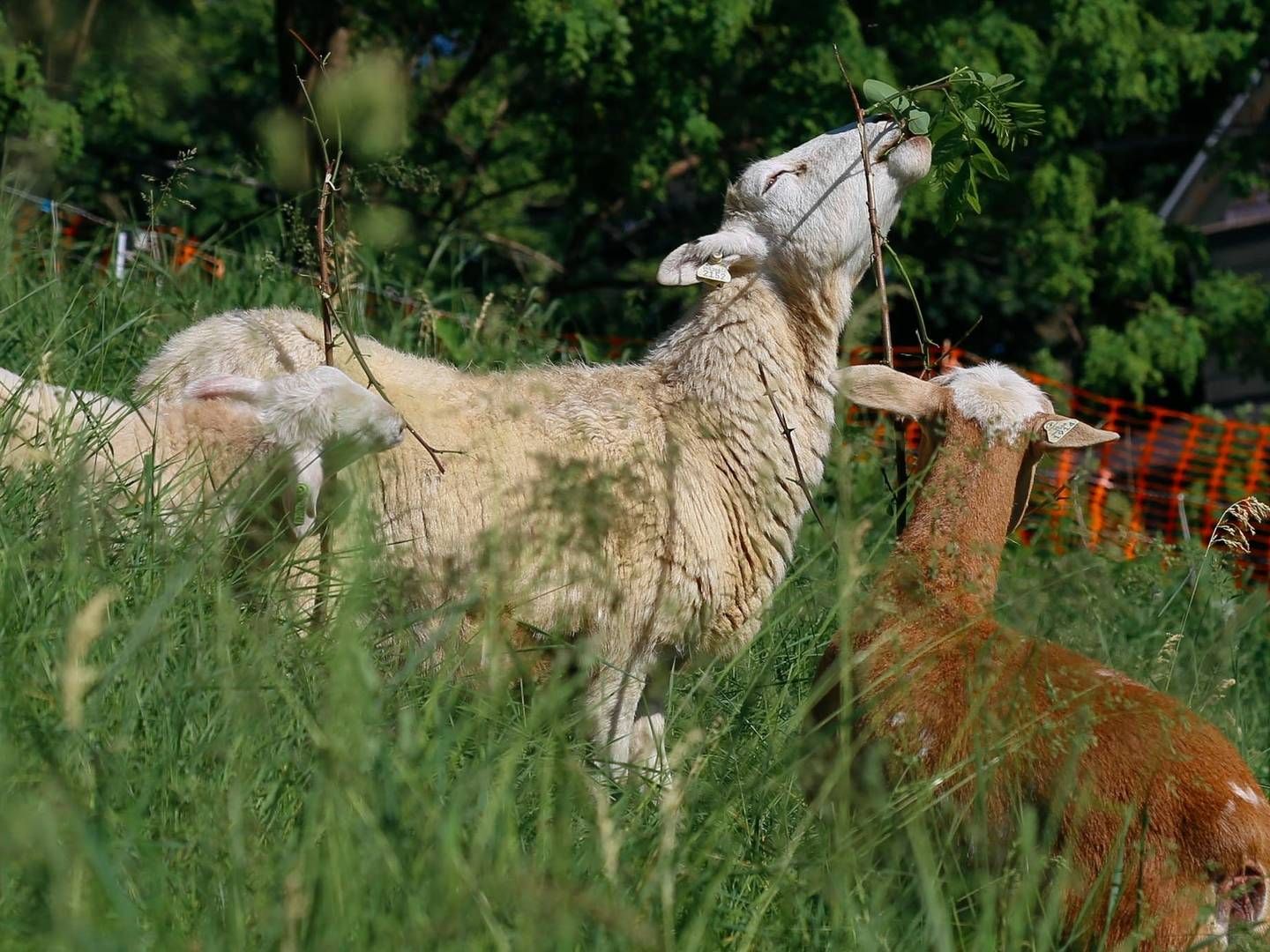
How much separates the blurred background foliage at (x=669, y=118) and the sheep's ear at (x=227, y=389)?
4291 millimetres

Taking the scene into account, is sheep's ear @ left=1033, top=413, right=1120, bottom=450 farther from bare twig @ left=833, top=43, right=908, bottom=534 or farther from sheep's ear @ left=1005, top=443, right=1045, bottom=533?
bare twig @ left=833, top=43, right=908, bottom=534

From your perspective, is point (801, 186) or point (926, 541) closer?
point (926, 541)

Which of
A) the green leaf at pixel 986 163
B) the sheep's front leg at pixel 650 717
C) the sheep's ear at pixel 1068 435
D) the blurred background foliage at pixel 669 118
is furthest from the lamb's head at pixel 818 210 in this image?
the blurred background foliage at pixel 669 118

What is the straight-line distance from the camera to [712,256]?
177 inches

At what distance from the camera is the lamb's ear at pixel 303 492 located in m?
3.41

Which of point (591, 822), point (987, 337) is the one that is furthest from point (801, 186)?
point (987, 337)

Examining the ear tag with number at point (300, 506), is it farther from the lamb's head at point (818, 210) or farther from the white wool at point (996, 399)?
the white wool at point (996, 399)

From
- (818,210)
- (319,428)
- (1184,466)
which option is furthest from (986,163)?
(1184,466)

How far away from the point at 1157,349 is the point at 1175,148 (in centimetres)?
558

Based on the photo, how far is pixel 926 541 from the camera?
351 centimetres

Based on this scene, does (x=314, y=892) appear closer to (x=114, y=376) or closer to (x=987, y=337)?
(x=114, y=376)

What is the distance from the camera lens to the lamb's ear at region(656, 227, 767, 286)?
4.48 meters

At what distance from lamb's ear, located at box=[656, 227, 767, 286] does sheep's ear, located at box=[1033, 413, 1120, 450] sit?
4.13 feet

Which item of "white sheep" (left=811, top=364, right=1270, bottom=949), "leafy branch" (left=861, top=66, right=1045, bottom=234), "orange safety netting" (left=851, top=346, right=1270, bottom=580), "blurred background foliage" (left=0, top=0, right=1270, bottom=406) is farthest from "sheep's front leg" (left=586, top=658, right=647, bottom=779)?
"orange safety netting" (left=851, top=346, right=1270, bottom=580)
